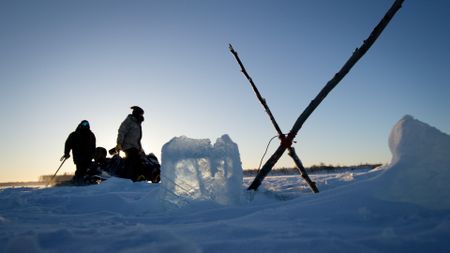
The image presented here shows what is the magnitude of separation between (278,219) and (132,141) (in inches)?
266

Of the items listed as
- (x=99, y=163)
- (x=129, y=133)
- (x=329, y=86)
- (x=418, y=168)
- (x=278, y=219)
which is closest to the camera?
(x=278, y=219)

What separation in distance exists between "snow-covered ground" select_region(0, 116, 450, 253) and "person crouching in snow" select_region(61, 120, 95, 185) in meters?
6.26

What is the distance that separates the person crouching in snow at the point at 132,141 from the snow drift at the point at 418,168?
674 centimetres


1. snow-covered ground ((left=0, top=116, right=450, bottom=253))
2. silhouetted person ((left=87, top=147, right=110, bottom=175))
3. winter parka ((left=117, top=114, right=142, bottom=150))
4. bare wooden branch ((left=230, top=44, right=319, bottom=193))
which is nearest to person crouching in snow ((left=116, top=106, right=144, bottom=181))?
winter parka ((left=117, top=114, right=142, bottom=150))

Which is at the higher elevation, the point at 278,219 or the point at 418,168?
the point at 418,168

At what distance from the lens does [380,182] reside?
7.42 ft

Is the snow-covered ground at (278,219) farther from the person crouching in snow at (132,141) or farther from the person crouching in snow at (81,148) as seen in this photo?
the person crouching in snow at (81,148)

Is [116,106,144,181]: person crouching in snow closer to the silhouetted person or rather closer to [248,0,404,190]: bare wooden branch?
the silhouetted person

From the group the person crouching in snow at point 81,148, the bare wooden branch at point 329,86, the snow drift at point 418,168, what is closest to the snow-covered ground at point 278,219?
the snow drift at point 418,168

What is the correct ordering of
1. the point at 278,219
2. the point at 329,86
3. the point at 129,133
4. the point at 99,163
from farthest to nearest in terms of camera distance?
the point at 99,163, the point at 129,133, the point at 329,86, the point at 278,219

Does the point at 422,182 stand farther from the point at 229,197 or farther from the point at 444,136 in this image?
the point at 229,197

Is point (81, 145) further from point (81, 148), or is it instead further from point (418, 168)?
point (418, 168)

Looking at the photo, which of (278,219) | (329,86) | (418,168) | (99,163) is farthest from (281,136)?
(99,163)

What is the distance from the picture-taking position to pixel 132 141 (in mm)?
8203
